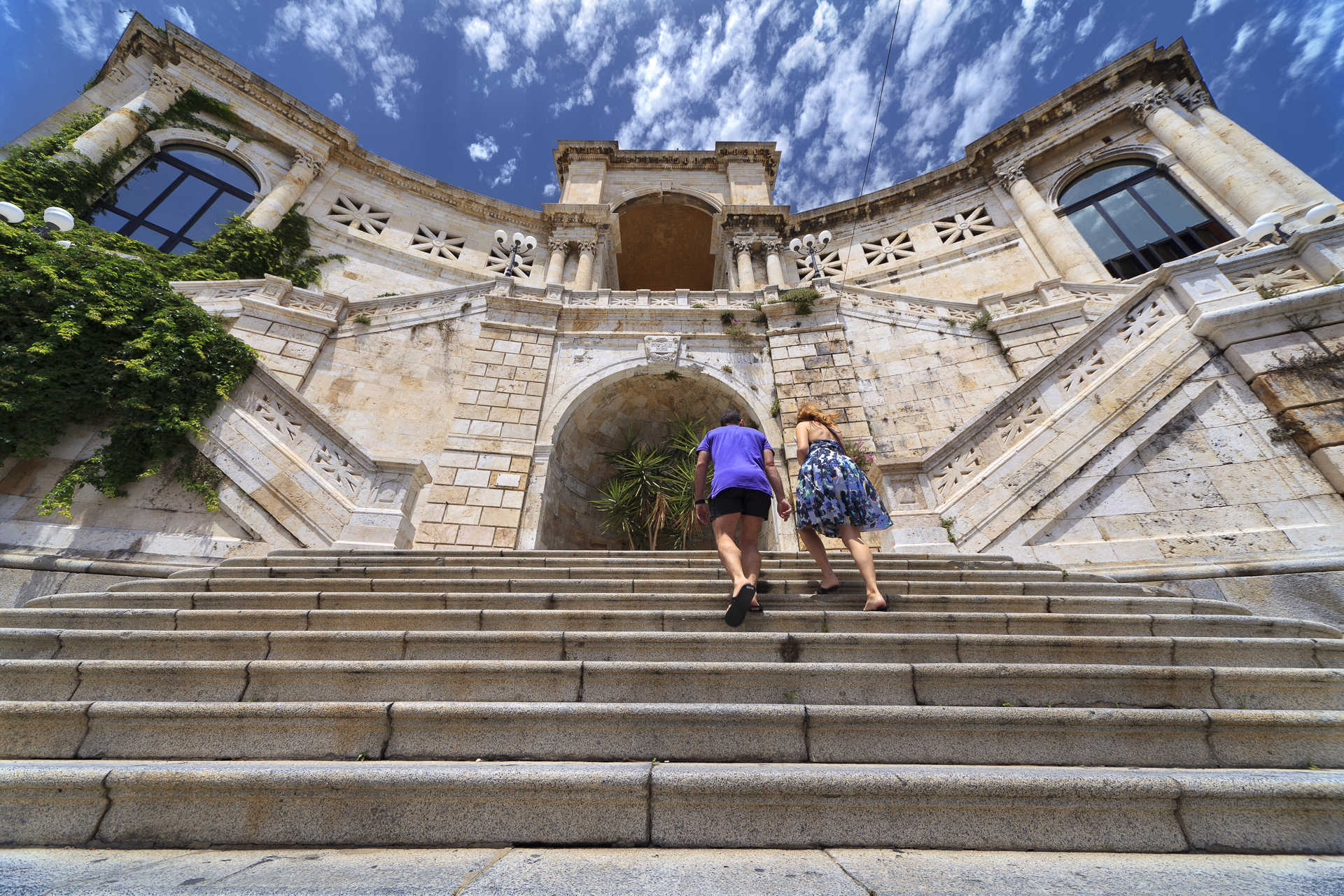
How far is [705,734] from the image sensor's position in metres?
Answer: 2.27

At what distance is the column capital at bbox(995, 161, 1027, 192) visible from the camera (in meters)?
17.0

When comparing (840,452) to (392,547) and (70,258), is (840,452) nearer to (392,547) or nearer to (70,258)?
(392,547)

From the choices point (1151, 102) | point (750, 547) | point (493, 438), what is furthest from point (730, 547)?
point (1151, 102)

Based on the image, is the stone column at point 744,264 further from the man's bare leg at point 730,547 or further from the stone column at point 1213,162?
the man's bare leg at point 730,547

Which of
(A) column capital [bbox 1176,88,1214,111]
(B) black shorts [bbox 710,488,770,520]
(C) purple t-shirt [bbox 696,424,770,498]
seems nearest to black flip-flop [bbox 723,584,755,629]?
(B) black shorts [bbox 710,488,770,520]

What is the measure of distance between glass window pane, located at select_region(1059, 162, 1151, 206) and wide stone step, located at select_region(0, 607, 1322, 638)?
18345 millimetres

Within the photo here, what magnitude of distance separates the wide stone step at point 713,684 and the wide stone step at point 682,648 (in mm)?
320

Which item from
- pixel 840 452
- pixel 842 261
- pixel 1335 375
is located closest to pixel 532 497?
pixel 840 452

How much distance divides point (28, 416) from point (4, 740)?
20.6 ft

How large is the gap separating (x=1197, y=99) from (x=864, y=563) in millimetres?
22305

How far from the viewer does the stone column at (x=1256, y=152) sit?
11758 mm

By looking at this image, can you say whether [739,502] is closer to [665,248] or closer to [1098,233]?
[1098,233]

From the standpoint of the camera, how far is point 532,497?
872 centimetres

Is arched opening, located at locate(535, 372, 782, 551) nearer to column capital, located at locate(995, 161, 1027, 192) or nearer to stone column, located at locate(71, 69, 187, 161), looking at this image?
column capital, located at locate(995, 161, 1027, 192)
